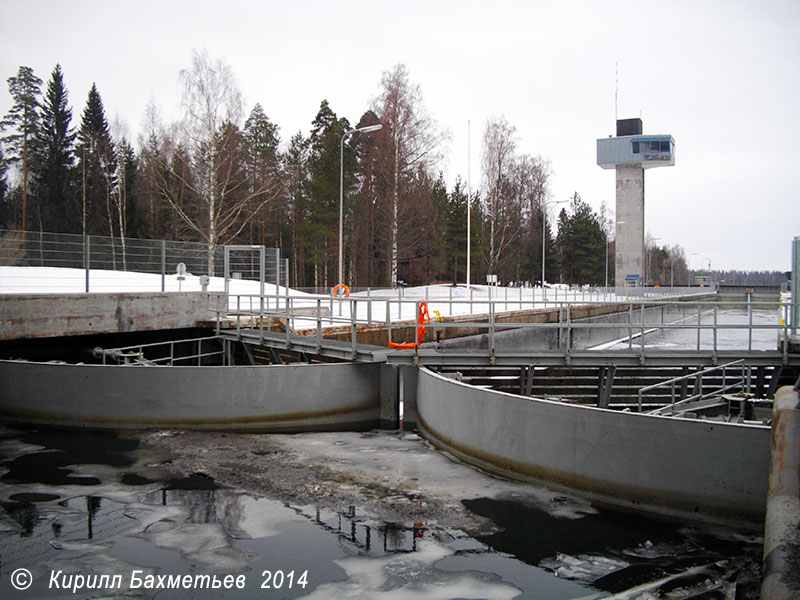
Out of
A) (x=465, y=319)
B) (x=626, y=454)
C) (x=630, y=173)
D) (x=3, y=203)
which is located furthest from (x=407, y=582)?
(x=630, y=173)

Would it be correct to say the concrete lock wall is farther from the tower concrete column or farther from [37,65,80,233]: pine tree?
the tower concrete column

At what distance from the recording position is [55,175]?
5109 centimetres

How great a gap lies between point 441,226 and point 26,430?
44341 millimetres

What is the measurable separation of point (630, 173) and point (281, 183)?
3587 cm

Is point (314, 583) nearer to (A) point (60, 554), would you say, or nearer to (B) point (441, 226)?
(A) point (60, 554)

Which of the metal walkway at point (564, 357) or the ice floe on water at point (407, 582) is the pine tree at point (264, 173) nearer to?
the metal walkway at point (564, 357)

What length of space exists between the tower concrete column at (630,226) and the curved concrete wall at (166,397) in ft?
169

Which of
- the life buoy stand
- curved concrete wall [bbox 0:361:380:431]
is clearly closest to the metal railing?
the life buoy stand

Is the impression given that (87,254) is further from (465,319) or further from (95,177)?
(95,177)

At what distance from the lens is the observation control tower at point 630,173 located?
59.9 meters

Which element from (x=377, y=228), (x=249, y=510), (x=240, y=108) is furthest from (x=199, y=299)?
(x=377, y=228)

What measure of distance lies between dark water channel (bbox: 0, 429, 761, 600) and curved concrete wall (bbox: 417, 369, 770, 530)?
0.37 m

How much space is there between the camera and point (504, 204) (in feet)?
185

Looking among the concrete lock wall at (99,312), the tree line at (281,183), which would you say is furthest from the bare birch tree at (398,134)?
the concrete lock wall at (99,312)
